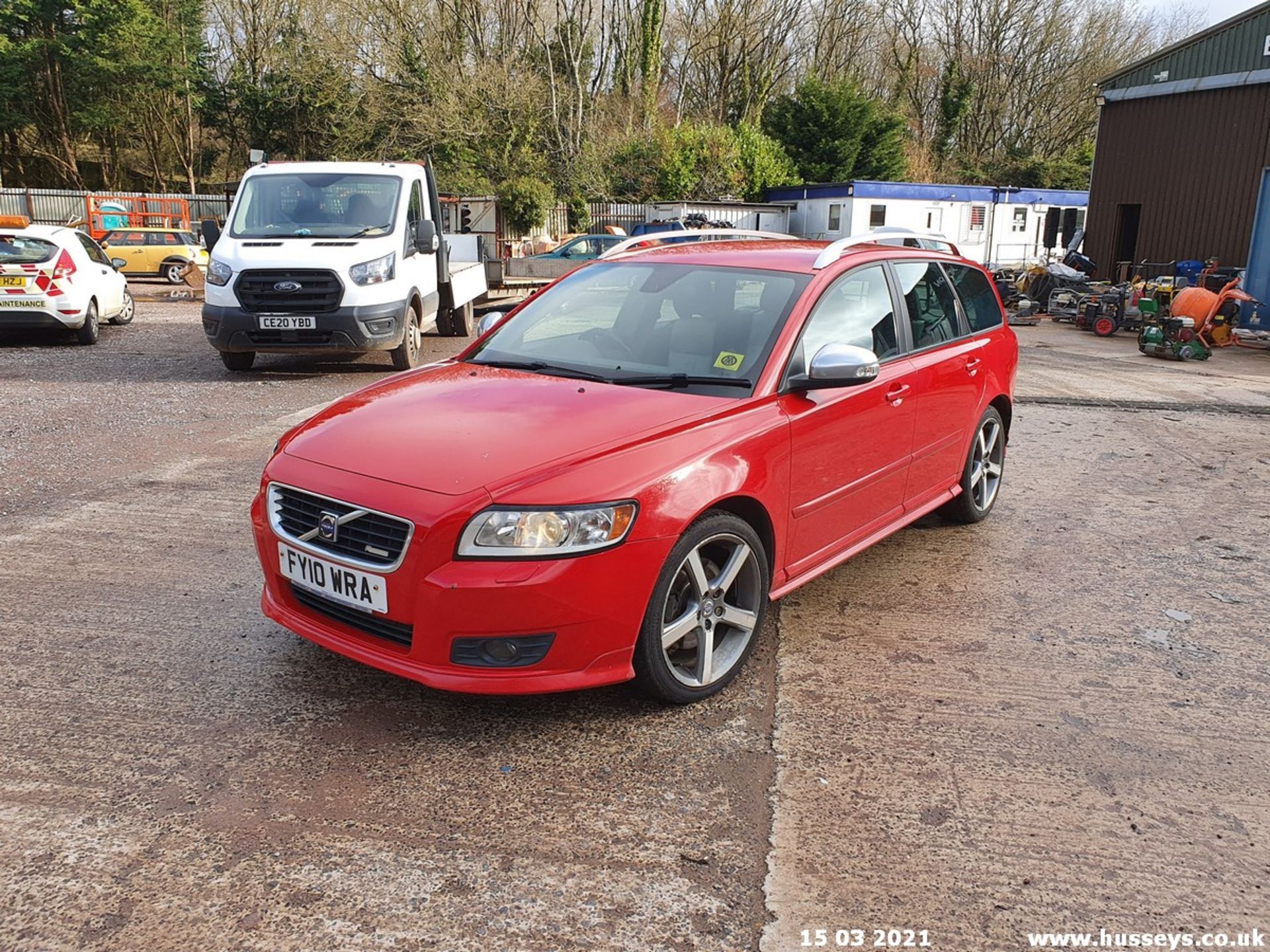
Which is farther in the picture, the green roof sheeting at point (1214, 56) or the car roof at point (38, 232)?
the green roof sheeting at point (1214, 56)

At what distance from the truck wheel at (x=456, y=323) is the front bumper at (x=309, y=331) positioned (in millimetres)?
3981

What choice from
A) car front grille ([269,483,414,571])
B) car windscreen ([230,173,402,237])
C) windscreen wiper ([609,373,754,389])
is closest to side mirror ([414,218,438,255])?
car windscreen ([230,173,402,237])

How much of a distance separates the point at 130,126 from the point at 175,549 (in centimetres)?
4048

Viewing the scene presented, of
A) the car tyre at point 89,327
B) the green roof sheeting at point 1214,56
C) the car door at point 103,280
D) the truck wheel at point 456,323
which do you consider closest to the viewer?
the car tyre at point 89,327

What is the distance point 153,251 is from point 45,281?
43.6 feet

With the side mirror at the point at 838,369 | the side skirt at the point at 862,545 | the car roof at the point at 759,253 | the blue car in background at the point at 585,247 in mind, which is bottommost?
the side skirt at the point at 862,545

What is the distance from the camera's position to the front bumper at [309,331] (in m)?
10.3

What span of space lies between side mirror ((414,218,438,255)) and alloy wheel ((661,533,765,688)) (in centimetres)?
867

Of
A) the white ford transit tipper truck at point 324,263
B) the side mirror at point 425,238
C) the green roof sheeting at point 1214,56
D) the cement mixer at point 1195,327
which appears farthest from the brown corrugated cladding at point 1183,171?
the side mirror at point 425,238

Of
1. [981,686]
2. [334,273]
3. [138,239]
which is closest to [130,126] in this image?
[138,239]

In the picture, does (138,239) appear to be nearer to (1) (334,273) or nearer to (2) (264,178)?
(2) (264,178)

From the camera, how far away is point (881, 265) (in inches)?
190

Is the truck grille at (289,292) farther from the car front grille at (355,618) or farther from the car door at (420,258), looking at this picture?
the car front grille at (355,618)

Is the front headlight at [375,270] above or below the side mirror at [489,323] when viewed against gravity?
below
